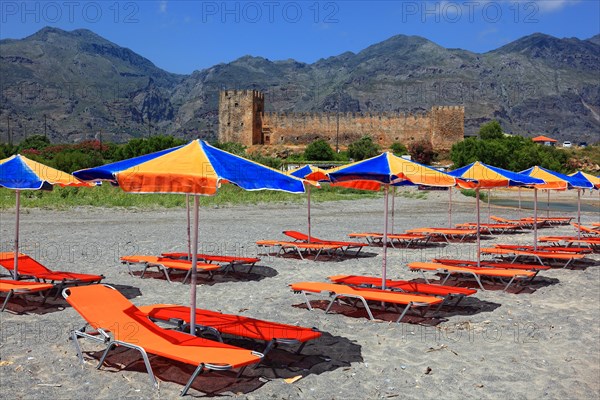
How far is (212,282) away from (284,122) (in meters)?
58.1

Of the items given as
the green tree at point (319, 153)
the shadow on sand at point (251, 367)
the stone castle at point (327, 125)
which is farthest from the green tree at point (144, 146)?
the shadow on sand at point (251, 367)

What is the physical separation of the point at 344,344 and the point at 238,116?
5906cm

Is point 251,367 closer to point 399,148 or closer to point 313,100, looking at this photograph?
point 399,148

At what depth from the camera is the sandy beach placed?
4.29 m

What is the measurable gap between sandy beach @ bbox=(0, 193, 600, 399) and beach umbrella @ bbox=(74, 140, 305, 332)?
0.83 metres

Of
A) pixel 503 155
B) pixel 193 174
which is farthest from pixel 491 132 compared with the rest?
pixel 193 174

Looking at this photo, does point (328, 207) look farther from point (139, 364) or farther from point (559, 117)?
point (559, 117)

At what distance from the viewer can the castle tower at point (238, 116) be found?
207ft

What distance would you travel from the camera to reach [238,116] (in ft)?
207

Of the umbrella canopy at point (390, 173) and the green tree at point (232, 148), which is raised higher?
the green tree at point (232, 148)

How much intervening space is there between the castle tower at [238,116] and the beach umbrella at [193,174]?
58.6 m

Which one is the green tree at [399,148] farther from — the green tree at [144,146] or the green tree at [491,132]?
the green tree at [144,146]

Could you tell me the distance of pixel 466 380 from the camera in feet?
14.8

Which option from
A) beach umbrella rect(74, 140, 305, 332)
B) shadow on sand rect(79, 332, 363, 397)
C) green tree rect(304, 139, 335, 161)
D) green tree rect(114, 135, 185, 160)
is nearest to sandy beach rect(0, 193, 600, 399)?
shadow on sand rect(79, 332, 363, 397)
